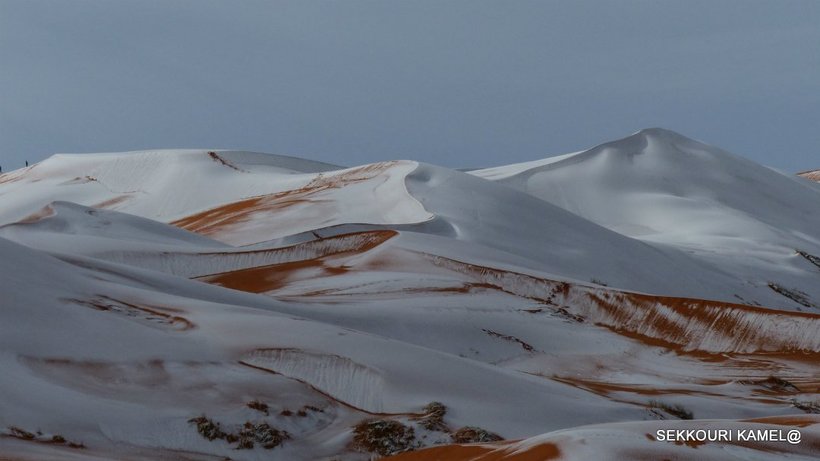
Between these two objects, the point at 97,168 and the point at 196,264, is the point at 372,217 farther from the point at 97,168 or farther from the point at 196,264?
the point at 97,168

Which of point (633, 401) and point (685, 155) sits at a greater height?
point (685, 155)

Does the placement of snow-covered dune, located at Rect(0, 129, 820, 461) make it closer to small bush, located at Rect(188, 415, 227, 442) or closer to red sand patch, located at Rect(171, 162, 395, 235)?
small bush, located at Rect(188, 415, 227, 442)

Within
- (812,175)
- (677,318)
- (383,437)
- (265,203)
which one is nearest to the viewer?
(383,437)

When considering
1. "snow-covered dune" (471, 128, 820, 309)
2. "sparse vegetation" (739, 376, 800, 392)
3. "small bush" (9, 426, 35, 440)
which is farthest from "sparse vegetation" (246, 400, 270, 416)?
"snow-covered dune" (471, 128, 820, 309)

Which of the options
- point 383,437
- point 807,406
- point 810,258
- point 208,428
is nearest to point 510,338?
point 807,406

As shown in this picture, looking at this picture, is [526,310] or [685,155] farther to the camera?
[685,155]

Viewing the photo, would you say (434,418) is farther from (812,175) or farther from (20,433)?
(812,175)

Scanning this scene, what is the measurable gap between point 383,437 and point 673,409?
4164 mm

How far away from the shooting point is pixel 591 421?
43.7 ft

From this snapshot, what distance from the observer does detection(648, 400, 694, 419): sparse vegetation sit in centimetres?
1456

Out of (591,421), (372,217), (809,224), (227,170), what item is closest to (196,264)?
(372,217)

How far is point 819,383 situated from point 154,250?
13008 millimetres

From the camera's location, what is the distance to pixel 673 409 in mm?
14734

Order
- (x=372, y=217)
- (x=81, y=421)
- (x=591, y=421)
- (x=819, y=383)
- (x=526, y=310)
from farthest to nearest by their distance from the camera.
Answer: (x=372, y=217), (x=526, y=310), (x=819, y=383), (x=591, y=421), (x=81, y=421)
